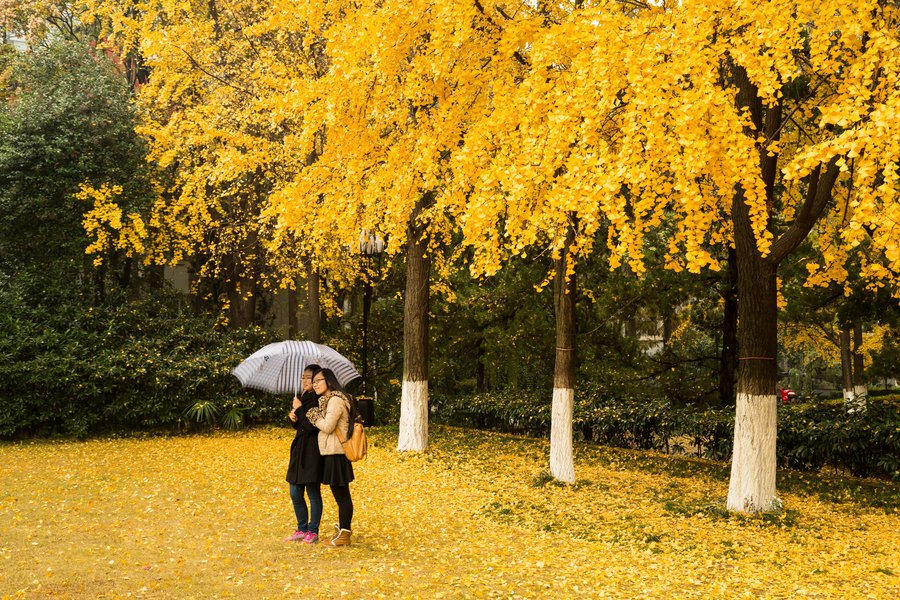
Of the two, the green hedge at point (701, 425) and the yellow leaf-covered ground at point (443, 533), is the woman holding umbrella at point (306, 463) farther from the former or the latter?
the green hedge at point (701, 425)

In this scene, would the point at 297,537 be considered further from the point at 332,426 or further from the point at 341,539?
the point at 332,426

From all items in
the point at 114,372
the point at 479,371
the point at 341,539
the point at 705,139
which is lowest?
the point at 341,539

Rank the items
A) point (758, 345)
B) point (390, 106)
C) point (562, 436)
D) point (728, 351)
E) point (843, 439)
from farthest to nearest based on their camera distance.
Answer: point (728, 351)
point (843, 439)
point (390, 106)
point (562, 436)
point (758, 345)

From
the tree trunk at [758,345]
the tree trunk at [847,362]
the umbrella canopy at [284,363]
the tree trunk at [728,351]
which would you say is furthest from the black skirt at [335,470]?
the tree trunk at [847,362]

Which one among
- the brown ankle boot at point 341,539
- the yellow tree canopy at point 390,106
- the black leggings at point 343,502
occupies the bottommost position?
the brown ankle boot at point 341,539

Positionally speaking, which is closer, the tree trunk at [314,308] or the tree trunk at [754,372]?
the tree trunk at [754,372]

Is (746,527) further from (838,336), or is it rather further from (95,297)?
(95,297)

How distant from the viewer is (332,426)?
784 cm

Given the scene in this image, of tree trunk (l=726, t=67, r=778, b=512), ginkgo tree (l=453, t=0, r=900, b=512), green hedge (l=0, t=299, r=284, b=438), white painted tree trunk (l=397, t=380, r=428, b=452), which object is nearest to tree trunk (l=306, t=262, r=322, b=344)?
green hedge (l=0, t=299, r=284, b=438)

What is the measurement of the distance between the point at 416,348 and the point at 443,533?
645cm

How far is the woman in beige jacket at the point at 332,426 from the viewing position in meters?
7.86

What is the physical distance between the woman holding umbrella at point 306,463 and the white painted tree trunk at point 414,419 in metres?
6.79

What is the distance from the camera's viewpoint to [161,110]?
68.1 ft

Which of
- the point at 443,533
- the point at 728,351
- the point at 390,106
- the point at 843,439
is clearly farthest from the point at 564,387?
the point at 728,351
